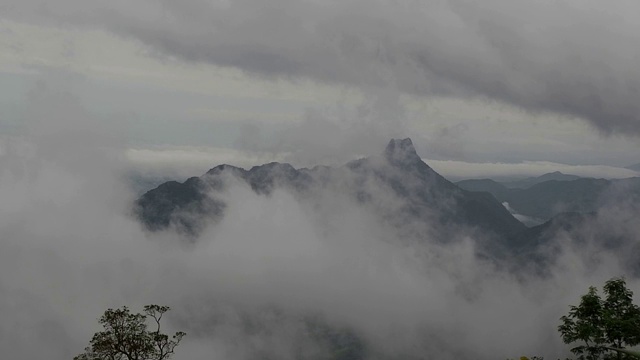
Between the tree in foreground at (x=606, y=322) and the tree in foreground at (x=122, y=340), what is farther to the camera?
the tree in foreground at (x=122, y=340)

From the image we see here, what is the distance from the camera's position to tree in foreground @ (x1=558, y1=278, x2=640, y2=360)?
220 ft

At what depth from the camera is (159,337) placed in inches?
2864

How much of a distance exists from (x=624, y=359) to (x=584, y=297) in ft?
31.5

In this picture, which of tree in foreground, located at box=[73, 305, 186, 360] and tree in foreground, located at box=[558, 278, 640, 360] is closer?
tree in foreground, located at box=[558, 278, 640, 360]

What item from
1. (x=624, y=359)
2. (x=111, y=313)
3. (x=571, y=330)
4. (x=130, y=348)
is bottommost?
(x=624, y=359)

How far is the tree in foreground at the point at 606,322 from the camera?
2643 inches

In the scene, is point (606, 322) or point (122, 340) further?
point (122, 340)

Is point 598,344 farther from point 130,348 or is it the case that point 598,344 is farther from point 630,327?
point 130,348

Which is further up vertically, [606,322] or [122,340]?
[122,340]

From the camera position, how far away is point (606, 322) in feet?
221

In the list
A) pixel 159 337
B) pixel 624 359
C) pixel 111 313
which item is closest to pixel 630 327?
pixel 624 359

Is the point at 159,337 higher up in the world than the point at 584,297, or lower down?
higher up

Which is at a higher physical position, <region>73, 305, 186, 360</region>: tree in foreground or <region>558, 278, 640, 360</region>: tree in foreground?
<region>73, 305, 186, 360</region>: tree in foreground

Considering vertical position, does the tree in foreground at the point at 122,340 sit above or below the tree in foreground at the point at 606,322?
above
